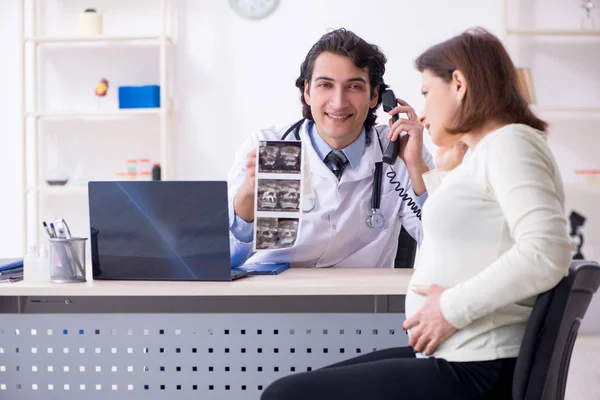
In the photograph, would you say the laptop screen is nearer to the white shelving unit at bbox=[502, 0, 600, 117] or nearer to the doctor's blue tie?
the doctor's blue tie

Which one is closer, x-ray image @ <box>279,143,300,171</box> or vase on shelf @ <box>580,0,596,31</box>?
x-ray image @ <box>279,143,300,171</box>

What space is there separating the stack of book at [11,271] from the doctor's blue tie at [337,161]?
1044 mm

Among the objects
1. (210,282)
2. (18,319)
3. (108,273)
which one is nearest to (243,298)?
(210,282)

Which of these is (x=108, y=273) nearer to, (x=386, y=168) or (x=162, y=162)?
(x=386, y=168)

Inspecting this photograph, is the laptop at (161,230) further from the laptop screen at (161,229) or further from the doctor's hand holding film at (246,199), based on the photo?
the doctor's hand holding film at (246,199)

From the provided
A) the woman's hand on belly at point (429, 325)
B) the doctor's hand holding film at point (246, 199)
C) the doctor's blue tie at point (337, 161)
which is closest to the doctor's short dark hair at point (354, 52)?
the doctor's blue tie at point (337, 161)

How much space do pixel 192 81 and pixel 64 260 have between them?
126 inches

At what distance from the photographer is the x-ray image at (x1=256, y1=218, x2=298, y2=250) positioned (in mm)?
1979

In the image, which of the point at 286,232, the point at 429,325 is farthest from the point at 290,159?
the point at 429,325

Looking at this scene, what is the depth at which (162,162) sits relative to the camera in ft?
15.7

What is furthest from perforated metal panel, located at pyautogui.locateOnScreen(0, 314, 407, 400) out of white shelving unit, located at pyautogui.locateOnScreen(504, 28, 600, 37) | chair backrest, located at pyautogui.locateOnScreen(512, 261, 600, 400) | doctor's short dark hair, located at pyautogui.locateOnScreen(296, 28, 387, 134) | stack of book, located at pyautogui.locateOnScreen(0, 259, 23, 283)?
white shelving unit, located at pyautogui.locateOnScreen(504, 28, 600, 37)

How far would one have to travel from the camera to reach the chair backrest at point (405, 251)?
100 inches

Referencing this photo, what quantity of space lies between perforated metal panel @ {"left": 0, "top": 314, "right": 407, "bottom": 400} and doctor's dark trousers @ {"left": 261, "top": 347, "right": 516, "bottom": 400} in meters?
0.44

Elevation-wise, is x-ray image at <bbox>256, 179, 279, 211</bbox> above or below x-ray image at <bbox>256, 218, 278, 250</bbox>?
above
